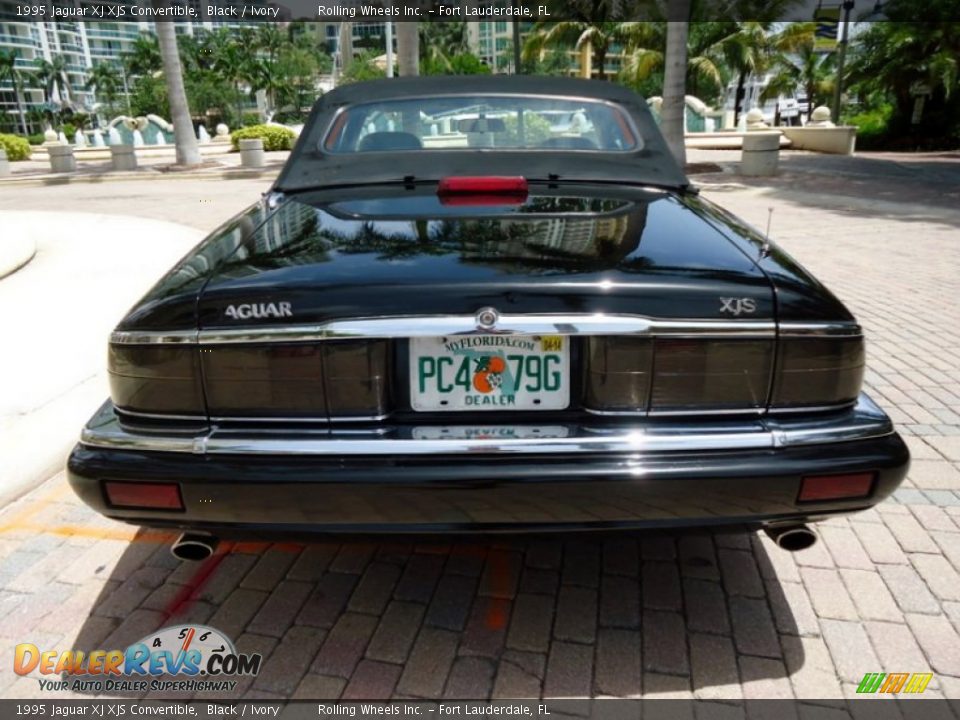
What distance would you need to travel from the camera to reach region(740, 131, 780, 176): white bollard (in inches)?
616

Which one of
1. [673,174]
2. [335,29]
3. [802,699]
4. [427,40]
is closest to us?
[802,699]

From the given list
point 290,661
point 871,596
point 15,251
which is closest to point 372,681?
point 290,661

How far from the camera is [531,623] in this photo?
237cm

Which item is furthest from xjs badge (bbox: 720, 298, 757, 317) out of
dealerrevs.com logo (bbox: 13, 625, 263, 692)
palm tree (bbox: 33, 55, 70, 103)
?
palm tree (bbox: 33, 55, 70, 103)

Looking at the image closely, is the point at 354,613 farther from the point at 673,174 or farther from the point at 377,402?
the point at 673,174

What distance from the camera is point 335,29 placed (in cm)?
12462

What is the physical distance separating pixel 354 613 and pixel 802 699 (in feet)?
4.59

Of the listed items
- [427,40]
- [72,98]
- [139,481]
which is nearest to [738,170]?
[139,481]

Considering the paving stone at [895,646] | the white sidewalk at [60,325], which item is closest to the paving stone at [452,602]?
the paving stone at [895,646]

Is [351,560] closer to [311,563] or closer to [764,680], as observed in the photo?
[311,563]

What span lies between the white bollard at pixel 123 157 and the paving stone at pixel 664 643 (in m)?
22.8

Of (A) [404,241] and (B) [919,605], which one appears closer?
(A) [404,241]

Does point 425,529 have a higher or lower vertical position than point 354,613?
higher

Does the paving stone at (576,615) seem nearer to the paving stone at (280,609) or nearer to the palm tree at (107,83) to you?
the paving stone at (280,609)
